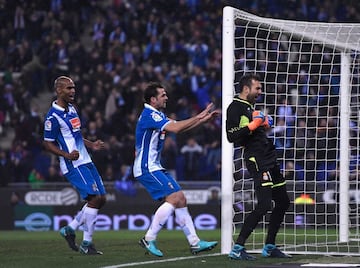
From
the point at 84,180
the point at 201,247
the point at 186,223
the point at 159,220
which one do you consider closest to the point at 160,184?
the point at 159,220

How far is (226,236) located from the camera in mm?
11742

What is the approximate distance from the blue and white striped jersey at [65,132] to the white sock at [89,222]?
21.7 inches

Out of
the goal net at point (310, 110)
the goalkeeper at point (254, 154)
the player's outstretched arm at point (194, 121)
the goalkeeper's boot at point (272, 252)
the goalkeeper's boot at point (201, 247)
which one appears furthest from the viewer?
the goal net at point (310, 110)

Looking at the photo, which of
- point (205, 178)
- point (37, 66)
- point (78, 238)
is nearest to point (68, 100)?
point (78, 238)

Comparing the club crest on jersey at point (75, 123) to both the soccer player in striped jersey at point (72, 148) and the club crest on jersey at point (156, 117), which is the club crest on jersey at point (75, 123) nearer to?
the soccer player in striped jersey at point (72, 148)

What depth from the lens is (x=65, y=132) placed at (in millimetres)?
12023

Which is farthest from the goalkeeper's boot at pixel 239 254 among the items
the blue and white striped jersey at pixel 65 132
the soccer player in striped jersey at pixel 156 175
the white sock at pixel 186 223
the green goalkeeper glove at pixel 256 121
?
the blue and white striped jersey at pixel 65 132

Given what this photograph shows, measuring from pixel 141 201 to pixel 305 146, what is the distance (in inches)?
287

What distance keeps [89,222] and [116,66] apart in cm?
1467

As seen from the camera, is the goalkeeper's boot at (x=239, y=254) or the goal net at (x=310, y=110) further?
the goal net at (x=310, y=110)

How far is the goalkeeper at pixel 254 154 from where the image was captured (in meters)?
10.8

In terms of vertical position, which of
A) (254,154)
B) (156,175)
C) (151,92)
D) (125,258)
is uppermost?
(151,92)

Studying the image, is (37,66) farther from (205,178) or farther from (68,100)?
(68,100)

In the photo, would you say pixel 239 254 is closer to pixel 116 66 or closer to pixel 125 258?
Answer: pixel 125 258
